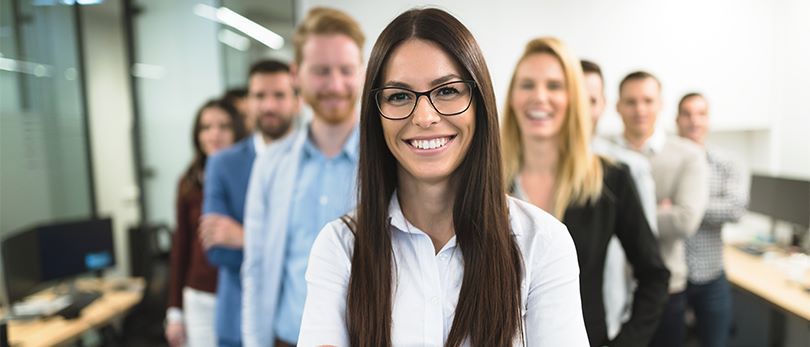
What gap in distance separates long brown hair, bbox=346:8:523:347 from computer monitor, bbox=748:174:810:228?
1350mm

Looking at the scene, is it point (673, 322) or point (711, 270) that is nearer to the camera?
point (673, 322)

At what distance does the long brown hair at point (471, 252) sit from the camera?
23.2 inches

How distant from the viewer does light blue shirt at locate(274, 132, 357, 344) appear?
0.86m

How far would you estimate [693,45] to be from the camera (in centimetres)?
116

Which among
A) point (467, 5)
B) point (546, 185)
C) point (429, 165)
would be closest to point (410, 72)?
point (429, 165)

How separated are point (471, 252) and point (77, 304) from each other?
95.4 inches

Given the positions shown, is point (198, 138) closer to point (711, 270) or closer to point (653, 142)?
point (653, 142)

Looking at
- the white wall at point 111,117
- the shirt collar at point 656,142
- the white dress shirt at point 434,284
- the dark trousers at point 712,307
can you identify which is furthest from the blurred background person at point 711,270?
the white wall at point 111,117

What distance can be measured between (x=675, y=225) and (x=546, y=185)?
31.5 inches

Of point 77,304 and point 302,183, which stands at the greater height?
point 302,183

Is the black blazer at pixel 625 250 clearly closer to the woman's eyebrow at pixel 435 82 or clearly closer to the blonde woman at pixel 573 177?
the blonde woman at pixel 573 177

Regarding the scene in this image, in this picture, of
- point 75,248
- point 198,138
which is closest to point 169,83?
point 75,248

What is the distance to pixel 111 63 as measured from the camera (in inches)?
137

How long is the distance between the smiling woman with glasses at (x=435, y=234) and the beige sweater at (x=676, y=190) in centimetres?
93
